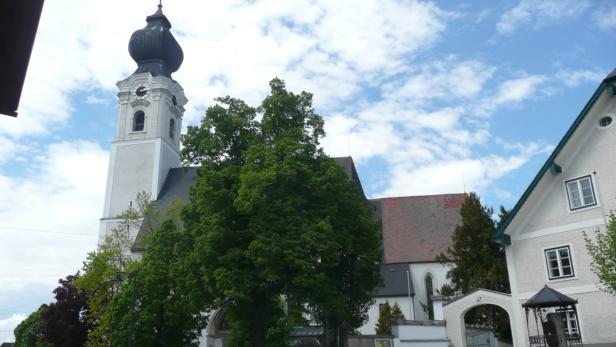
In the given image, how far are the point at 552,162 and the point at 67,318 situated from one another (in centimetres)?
2933

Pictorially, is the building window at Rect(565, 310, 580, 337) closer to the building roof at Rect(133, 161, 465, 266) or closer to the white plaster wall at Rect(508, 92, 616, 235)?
the white plaster wall at Rect(508, 92, 616, 235)

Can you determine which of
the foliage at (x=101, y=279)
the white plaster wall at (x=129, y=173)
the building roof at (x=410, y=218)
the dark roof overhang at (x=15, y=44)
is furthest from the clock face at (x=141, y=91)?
the dark roof overhang at (x=15, y=44)

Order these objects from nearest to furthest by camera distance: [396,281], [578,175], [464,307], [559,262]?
[578,175] → [559,262] → [464,307] → [396,281]

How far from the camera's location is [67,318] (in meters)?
35.6

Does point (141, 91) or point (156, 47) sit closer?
point (156, 47)

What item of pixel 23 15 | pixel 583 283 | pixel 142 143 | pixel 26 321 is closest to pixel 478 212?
pixel 583 283

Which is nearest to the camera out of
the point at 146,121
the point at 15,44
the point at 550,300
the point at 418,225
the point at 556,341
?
the point at 15,44

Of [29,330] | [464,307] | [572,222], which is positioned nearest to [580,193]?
[572,222]

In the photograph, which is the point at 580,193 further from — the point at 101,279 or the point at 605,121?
the point at 101,279

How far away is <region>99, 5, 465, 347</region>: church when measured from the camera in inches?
1734

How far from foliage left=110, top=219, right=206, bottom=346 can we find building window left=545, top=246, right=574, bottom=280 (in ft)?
46.9

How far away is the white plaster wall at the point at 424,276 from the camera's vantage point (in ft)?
143

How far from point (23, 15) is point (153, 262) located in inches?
1016

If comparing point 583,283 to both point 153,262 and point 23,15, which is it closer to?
point 153,262
